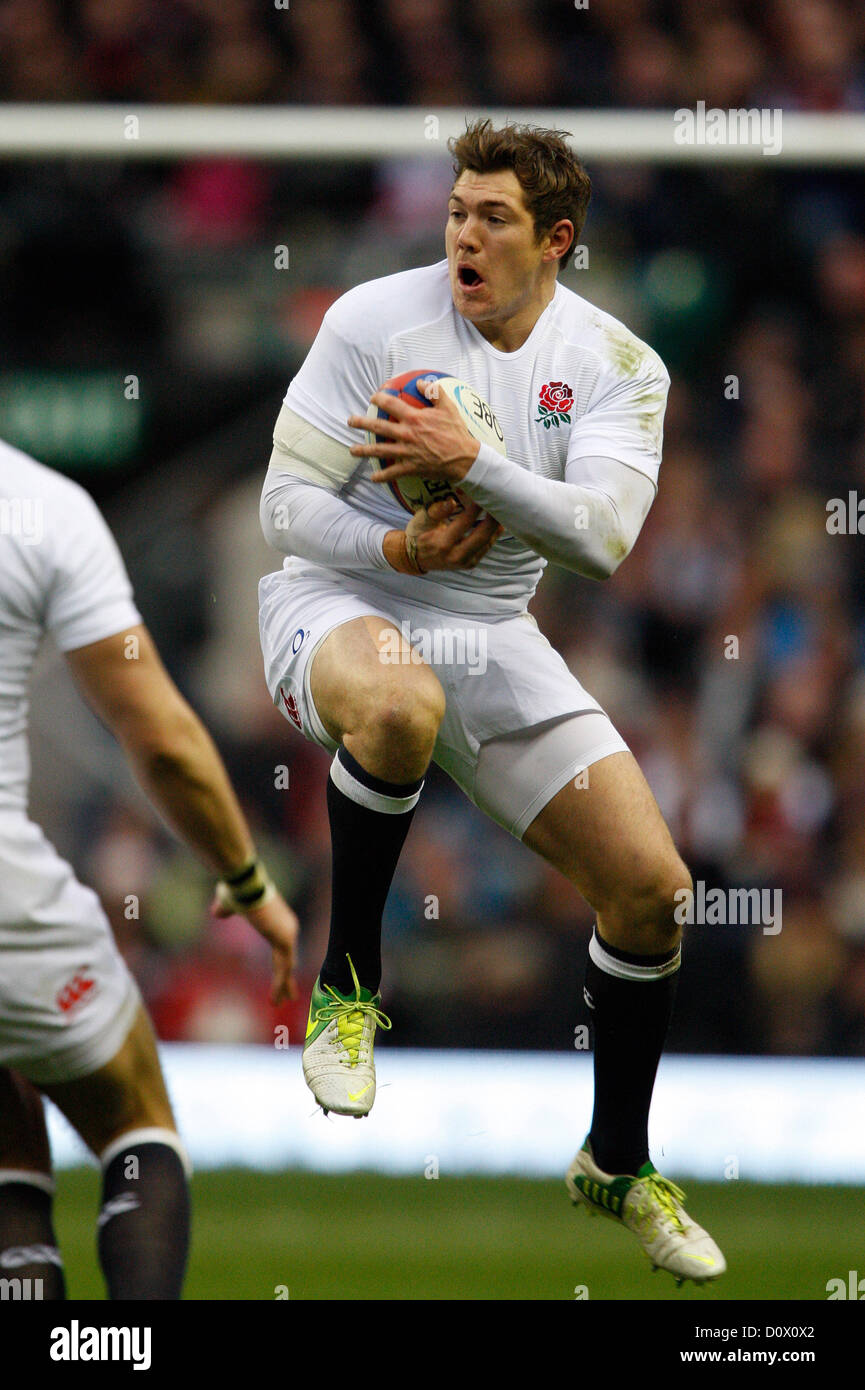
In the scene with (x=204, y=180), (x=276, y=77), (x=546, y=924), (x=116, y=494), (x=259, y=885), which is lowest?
(x=259, y=885)

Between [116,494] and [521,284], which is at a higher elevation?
[116,494]

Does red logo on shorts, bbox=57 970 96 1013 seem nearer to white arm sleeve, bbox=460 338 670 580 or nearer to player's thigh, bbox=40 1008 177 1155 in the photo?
player's thigh, bbox=40 1008 177 1155

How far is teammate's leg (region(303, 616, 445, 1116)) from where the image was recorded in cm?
416

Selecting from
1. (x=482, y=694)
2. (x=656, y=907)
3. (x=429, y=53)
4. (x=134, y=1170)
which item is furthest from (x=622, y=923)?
(x=429, y=53)

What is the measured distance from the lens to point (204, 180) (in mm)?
7301

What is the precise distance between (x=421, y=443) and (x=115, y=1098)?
146cm

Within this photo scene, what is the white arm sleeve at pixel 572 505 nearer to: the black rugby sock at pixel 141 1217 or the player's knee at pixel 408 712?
the player's knee at pixel 408 712

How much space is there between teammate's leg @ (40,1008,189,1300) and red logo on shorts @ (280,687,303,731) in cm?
89

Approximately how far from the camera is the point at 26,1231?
3857 millimetres

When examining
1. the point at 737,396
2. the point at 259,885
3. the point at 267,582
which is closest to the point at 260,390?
the point at 737,396

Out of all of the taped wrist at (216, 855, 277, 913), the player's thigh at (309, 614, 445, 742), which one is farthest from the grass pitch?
the player's thigh at (309, 614, 445, 742)

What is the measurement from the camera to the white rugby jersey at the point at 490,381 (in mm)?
4316
